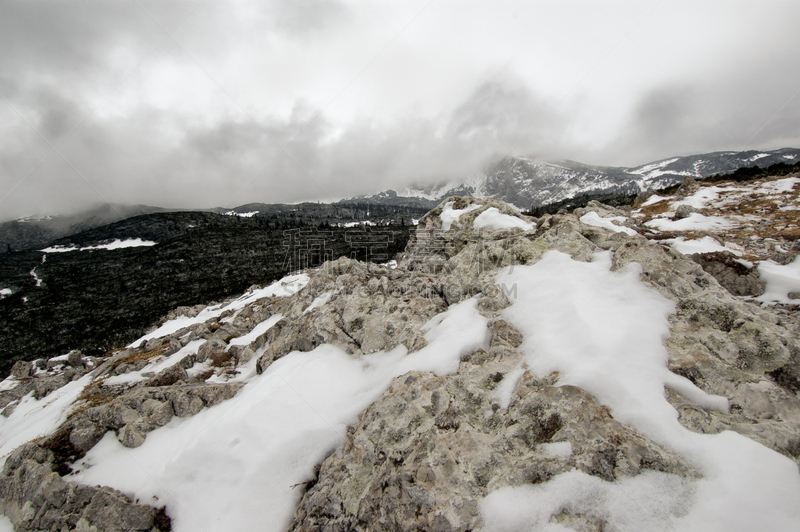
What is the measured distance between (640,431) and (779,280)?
16.1 m

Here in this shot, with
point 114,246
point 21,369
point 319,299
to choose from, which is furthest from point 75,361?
point 114,246

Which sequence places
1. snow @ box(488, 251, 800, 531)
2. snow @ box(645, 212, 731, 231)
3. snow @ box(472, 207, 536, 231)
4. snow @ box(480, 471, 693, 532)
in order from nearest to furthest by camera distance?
snow @ box(488, 251, 800, 531), snow @ box(480, 471, 693, 532), snow @ box(472, 207, 536, 231), snow @ box(645, 212, 731, 231)

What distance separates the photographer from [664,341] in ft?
21.5

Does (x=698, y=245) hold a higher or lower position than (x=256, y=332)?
higher

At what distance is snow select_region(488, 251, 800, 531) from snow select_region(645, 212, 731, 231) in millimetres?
29621

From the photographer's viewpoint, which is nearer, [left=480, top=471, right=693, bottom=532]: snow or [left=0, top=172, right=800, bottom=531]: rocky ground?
[left=480, top=471, right=693, bottom=532]: snow

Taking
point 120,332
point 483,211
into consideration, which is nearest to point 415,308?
point 483,211

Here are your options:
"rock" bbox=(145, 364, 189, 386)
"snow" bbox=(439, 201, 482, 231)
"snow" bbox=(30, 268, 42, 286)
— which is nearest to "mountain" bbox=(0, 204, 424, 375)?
"snow" bbox=(30, 268, 42, 286)

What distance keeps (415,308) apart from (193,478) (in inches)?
309

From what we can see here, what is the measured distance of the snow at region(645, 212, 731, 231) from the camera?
91.1 feet

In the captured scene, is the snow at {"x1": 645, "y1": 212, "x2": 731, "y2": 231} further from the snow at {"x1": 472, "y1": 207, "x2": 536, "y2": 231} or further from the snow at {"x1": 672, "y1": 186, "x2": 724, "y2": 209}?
the snow at {"x1": 472, "y1": 207, "x2": 536, "y2": 231}

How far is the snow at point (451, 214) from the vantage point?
21344 millimetres

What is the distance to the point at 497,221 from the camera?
17875 millimetres

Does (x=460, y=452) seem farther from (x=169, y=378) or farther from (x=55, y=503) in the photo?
(x=169, y=378)
